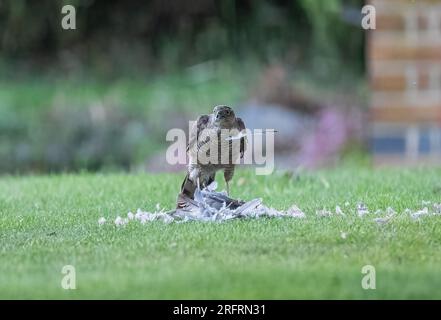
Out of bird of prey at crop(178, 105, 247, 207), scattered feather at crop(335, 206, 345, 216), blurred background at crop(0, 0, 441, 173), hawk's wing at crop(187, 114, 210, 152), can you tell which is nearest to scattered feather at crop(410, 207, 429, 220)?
scattered feather at crop(335, 206, 345, 216)

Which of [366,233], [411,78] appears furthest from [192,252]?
[411,78]

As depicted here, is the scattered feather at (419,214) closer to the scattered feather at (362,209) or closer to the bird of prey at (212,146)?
the scattered feather at (362,209)

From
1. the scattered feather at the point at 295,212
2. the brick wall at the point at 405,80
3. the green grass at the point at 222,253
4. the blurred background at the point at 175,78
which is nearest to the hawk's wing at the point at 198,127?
the green grass at the point at 222,253

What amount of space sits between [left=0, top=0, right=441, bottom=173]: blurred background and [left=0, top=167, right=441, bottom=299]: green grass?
4546 mm

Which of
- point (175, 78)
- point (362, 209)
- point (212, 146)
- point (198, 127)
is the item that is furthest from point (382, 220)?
point (175, 78)

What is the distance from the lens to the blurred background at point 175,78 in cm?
1009

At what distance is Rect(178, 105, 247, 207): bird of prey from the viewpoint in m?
4.59

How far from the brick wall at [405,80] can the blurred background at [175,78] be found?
34 mm

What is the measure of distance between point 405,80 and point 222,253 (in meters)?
6.93

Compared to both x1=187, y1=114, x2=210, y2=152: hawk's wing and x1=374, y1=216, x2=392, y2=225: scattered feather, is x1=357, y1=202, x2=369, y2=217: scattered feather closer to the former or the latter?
x1=374, y1=216, x2=392, y2=225: scattered feather

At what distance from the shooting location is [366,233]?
13.9 ft

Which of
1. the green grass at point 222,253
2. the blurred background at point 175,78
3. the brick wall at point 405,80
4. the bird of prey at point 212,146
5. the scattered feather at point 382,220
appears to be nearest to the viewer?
the green grass at point 222,253
